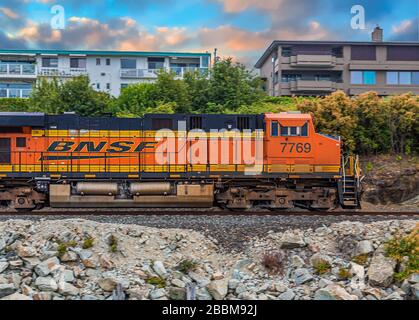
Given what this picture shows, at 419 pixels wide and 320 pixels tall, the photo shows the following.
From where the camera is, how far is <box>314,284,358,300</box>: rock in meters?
7.02

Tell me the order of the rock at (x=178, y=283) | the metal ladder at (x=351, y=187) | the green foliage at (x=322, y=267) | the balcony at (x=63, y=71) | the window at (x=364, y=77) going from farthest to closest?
the balcony at (x=63, y=71) < the window at (x=364, y=77) < the metal ladder at (x=351, y=187) < the green foliage at (x=322, y=267) < the rock at (x=178, y=283)

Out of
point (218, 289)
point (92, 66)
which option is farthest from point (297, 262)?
point (92, 66)

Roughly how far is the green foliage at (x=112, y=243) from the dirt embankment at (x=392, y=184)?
1147 centimetres

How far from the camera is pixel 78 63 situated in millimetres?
35531

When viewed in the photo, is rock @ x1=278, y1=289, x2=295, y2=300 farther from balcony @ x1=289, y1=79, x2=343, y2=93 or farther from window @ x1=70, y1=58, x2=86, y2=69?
window @ x1=70, y1=58, x2=86, y2=69

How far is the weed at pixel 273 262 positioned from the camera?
8117 mm

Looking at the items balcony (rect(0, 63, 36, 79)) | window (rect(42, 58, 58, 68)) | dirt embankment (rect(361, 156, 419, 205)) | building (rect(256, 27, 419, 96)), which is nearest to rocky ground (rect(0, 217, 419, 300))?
dirt embankment (rect(361, 156, 419, 205))

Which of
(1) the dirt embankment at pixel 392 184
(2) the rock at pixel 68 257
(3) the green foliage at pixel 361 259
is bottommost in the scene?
(3) the green foliage at pixel 361 259

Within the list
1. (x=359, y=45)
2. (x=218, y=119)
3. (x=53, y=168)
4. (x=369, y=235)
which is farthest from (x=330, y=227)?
(x=359, y=45)

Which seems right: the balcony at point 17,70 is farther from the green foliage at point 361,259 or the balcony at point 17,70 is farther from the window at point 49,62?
the green foliage at point 361,259

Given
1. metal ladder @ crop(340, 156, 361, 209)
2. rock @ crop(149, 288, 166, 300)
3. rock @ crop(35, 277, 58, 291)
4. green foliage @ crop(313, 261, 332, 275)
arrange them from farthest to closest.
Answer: metal ladder @ crop(340, 156, 361, 209) < green foliage @ crop(313, 261, 332, 275) < rock @ crop(35, 277, 58, 291) < rock @ crop(149, 288, 166, 300)

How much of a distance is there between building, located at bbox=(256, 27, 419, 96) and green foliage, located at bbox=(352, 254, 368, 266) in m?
25.2

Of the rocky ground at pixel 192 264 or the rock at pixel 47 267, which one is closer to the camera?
the rocky ground at pixel 192 264

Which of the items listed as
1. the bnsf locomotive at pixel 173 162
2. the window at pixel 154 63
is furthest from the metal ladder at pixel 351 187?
the window at pixel 154 63
